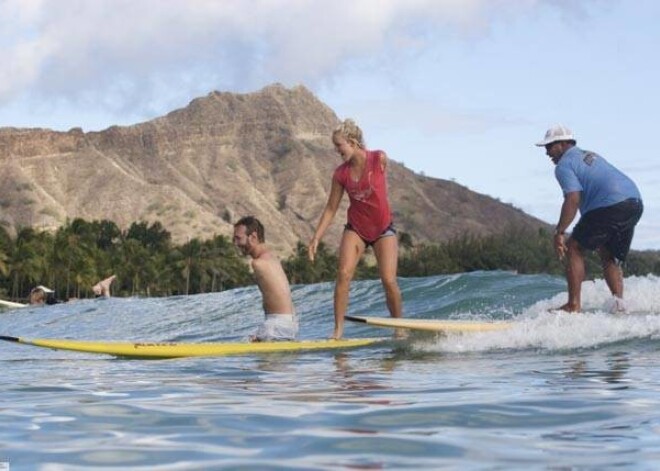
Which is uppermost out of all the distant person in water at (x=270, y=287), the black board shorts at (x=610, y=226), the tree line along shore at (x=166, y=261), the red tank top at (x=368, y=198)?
the tree line along shore at (x=166, y=261)

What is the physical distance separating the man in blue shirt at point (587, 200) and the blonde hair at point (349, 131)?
1484 mm

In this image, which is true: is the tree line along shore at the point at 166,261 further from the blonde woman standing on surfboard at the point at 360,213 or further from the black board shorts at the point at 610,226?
the black board shorts at the point at 610,226

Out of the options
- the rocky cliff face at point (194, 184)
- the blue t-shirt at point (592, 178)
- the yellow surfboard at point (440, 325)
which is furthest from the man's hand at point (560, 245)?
the rocky cliff face at point (194, 184)

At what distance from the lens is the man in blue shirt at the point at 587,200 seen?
30.0 ft

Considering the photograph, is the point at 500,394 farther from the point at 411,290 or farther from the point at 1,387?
the point at 411,290

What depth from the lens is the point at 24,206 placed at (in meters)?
150

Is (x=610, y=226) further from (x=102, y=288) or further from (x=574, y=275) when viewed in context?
(x=102, y=288)

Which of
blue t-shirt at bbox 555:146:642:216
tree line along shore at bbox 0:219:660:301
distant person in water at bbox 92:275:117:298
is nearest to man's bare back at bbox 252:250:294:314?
blue t-shirt at bbox 555:146:642:216

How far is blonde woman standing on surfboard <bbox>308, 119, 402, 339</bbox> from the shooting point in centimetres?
917

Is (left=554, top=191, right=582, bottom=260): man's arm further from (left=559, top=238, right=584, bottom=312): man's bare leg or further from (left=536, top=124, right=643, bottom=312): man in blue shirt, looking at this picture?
(left=559, top=238, right=584, bottom=312): man's bare leg

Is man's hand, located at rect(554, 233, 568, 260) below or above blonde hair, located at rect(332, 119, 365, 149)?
below

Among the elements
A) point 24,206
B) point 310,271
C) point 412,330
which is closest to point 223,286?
point 310,271

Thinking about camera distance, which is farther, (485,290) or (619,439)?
(485,290)

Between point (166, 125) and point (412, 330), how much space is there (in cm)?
19325
